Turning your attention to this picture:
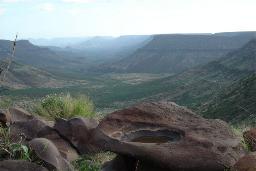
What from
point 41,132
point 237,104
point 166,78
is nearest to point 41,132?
point 41,132

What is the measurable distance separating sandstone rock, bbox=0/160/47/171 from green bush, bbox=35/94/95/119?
4.90 metres

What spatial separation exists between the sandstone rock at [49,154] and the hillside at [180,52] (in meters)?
145

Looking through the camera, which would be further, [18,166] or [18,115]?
[18,115]

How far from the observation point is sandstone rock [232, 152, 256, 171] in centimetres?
553

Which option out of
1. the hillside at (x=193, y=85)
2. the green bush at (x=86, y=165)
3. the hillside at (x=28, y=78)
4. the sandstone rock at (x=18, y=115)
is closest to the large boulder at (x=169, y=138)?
the green bush at (x=86, y=165)

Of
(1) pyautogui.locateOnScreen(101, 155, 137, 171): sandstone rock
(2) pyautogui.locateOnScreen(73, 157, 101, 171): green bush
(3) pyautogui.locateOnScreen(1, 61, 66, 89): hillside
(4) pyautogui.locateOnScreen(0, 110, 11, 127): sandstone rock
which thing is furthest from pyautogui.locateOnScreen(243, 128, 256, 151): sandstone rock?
(3) pyautogui.locateOnScreen(1, 61, 66, 89): hillside

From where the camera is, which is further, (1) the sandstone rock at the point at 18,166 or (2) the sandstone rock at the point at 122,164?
(2) the sandstone rock at the point at 122,164

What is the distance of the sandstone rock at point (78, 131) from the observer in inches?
353

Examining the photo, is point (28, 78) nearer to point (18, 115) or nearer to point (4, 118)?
point (18, 115)

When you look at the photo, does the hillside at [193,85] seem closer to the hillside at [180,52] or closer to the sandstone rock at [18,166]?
the hillside at [180,52]

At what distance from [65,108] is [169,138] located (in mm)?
4730

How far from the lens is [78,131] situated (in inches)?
358

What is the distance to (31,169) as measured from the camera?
5984 mm

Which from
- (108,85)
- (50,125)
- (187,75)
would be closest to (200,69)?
(187,75)
